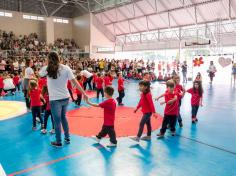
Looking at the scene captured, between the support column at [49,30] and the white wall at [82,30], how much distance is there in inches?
134

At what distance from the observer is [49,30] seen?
26953 millimetres

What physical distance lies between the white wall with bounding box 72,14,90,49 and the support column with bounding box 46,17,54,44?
340cm

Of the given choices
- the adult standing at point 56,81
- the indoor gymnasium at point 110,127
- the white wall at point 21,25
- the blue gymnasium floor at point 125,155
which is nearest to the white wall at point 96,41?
the white wall at point 21,25

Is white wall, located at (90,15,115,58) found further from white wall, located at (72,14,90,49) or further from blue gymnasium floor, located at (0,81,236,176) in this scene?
blue gymnasium floor, located at (0,81,236,176)

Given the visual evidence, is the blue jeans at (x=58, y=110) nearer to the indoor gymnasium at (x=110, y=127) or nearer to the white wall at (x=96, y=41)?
the indoor gymnasium at (x=110, y=127)

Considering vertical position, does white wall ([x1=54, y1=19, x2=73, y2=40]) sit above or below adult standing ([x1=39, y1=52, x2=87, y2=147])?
above

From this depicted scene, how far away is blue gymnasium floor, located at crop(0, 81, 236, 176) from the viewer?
11.6ft

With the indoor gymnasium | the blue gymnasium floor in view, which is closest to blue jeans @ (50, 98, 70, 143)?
the indoor gymnasium

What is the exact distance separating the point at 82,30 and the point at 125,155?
86.5 ft

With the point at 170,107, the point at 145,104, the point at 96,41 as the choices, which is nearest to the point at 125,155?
the point at 145,104

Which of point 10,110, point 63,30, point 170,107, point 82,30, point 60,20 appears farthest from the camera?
point 63,30

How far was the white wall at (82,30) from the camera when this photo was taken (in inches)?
1097

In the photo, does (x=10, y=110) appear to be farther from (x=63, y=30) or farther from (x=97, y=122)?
(x=63, y=30)

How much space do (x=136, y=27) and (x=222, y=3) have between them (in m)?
10.4
